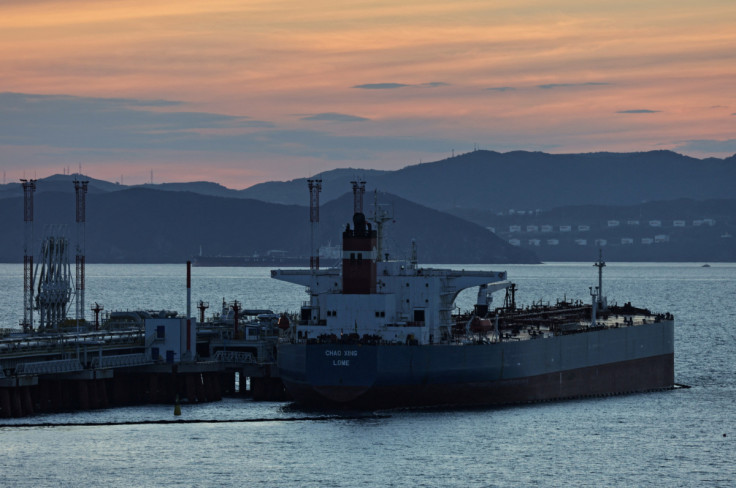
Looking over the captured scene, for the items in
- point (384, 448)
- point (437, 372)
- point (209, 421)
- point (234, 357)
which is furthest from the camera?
point (234, 357)

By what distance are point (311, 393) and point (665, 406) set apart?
923 inches

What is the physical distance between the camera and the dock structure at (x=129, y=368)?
6988cm

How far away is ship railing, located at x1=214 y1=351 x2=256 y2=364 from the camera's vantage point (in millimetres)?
79000

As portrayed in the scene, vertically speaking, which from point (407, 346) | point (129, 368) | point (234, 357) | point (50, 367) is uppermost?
point (407, 346)

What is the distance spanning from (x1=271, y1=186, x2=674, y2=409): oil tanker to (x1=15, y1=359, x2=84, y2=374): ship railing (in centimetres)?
1083

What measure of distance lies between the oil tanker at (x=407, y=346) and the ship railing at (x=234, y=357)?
5170 mm

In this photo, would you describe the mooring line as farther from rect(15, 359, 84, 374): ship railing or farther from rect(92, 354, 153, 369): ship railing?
rect(92, 354, 153, 369): ship railing

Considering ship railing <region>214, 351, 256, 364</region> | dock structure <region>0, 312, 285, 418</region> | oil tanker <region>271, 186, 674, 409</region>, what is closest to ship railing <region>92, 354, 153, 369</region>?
dock structure <region>0, 312, 285, 418</region>

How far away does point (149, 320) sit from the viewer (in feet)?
254

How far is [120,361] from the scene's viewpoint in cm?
7406

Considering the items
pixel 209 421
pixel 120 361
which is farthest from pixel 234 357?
pixel 209 421

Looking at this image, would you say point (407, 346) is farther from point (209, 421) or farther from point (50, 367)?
point (50, 367)

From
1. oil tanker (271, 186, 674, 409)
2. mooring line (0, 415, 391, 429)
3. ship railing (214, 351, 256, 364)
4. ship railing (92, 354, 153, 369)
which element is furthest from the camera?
ship railing (214, 351, 256, 364)

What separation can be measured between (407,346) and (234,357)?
1507cm
